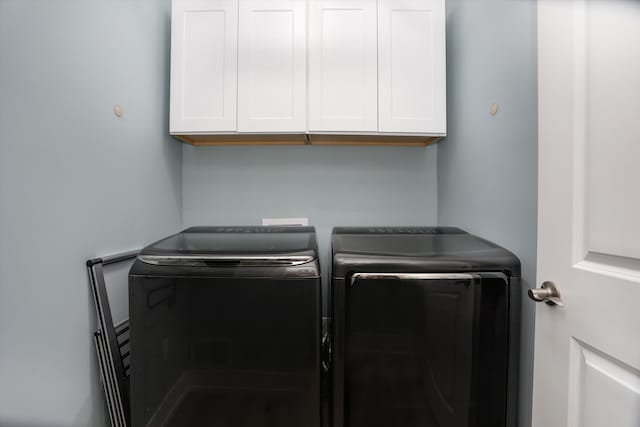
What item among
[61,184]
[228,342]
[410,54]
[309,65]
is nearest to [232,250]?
[228,342]

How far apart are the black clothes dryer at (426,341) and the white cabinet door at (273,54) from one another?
97cm

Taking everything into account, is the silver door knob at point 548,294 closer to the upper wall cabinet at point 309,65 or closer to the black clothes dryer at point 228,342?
the black clothes dryer at point 228,342

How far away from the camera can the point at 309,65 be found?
57.7 inches

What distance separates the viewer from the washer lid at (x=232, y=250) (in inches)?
42.2

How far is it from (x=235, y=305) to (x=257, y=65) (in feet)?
3.97

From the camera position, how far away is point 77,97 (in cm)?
104

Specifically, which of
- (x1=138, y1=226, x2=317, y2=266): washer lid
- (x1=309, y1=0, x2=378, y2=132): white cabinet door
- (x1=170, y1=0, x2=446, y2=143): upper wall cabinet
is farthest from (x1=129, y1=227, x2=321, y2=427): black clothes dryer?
(x1=309, y1=0, x2=378, y2=132): white cabinet door

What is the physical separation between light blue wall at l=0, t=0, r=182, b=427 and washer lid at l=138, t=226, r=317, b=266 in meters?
0.26

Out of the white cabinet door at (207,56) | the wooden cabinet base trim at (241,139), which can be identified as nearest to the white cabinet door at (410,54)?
the wooden cabinet base trim at (241,139)

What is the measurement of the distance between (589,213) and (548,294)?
0.83 ft

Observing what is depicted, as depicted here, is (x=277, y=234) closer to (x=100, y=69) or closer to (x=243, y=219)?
(x=243, y=219)

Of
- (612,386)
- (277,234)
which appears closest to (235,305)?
(277,234)

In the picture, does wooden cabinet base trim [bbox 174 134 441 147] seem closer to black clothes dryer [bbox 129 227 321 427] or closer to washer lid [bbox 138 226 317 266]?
washer lid [bbox 138 226 317 266]

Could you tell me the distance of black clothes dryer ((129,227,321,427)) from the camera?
41.2 inches
